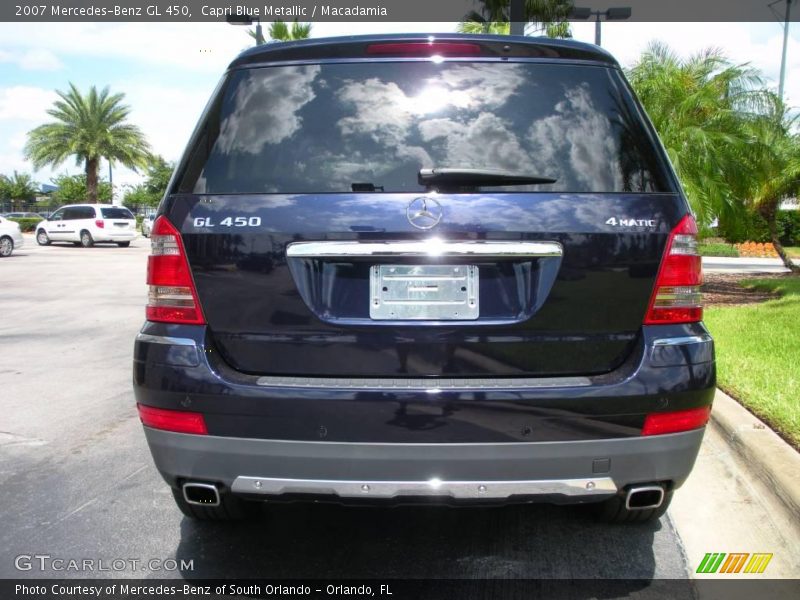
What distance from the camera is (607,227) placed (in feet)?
8.54

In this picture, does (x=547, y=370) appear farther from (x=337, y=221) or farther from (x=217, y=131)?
(x=217, y=131)

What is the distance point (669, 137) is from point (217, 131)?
1137cm

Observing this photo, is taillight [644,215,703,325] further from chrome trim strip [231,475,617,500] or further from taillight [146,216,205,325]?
taillight [146,216,205,325]

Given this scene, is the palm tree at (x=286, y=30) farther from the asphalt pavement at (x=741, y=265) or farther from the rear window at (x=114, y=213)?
the asphalt pavement at (x=741, y=265)

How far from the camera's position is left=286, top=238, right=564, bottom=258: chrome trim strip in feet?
8.34

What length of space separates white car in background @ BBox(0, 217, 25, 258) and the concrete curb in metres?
22.4

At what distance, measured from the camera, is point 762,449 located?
4070mm

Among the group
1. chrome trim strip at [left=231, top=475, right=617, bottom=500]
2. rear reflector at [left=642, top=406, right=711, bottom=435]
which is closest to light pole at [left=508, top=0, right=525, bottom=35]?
rear reflector at [left=642, top=406, right=711, bottom=435]

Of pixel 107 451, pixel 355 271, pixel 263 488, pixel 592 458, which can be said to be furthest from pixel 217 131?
pixel 107 451

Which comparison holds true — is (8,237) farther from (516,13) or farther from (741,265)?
(741,265)

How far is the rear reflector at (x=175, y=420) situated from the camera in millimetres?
2605

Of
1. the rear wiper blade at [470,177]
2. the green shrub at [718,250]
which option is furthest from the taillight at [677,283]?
the green shrub at [718,250]

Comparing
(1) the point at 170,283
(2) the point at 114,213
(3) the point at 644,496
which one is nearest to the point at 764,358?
(3) the point at 644,496

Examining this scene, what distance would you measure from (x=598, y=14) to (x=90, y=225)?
20.7 m
